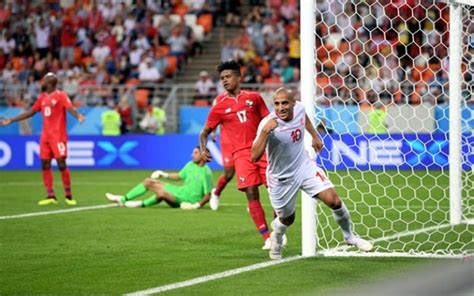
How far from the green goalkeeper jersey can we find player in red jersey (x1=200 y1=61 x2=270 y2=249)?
452 centimetres

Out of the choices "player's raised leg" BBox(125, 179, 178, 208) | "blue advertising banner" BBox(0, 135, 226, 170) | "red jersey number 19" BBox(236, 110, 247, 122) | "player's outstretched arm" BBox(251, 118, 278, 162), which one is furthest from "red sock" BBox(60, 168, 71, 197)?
"player's outstretched arm" BBox(251, 118, 278, 162)

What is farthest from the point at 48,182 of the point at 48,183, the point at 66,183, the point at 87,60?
the point at 87,60

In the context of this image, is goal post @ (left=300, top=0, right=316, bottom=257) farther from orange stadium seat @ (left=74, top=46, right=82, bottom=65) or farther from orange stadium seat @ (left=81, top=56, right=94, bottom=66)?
orange stadium seat @ (left=74, top=46, right=82, bottom=65)

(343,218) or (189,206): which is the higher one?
(343,218)

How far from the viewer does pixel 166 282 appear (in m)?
6.85

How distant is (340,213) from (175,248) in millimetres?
2090

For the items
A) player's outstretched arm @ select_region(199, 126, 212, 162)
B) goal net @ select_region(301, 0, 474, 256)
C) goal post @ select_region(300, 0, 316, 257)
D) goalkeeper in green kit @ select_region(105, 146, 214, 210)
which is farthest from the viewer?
goalkeeper in green kit @ select_region(105, 146, 214, 210)

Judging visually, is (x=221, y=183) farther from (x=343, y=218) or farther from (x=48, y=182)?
(x=343, y=218)

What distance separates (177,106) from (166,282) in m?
19.6

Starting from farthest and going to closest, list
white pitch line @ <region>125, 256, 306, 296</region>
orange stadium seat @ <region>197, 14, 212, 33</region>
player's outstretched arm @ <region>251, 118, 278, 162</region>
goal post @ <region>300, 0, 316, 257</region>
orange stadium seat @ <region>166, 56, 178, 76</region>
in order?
orange stadium seat @ <region>197, 14, 212, 33</region> → orange stadium seat @ <region>166, 56, 178, 76</region> → goal post @ <region>300, 0, 316, 257</region> → player's outstretched arm @ <region>251, 118, 278, 162</region> → white pitch line @ <region>125, 256, 306, 296</region>

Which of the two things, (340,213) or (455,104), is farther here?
(455,104)

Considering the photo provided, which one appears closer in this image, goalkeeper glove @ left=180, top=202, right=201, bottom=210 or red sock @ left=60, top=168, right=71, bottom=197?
goalkeeper glove @ left=180, top=202, right=201, bottom=210

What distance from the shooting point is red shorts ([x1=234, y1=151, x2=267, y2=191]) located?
9.12 m

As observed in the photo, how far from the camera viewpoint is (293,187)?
7.77 m
